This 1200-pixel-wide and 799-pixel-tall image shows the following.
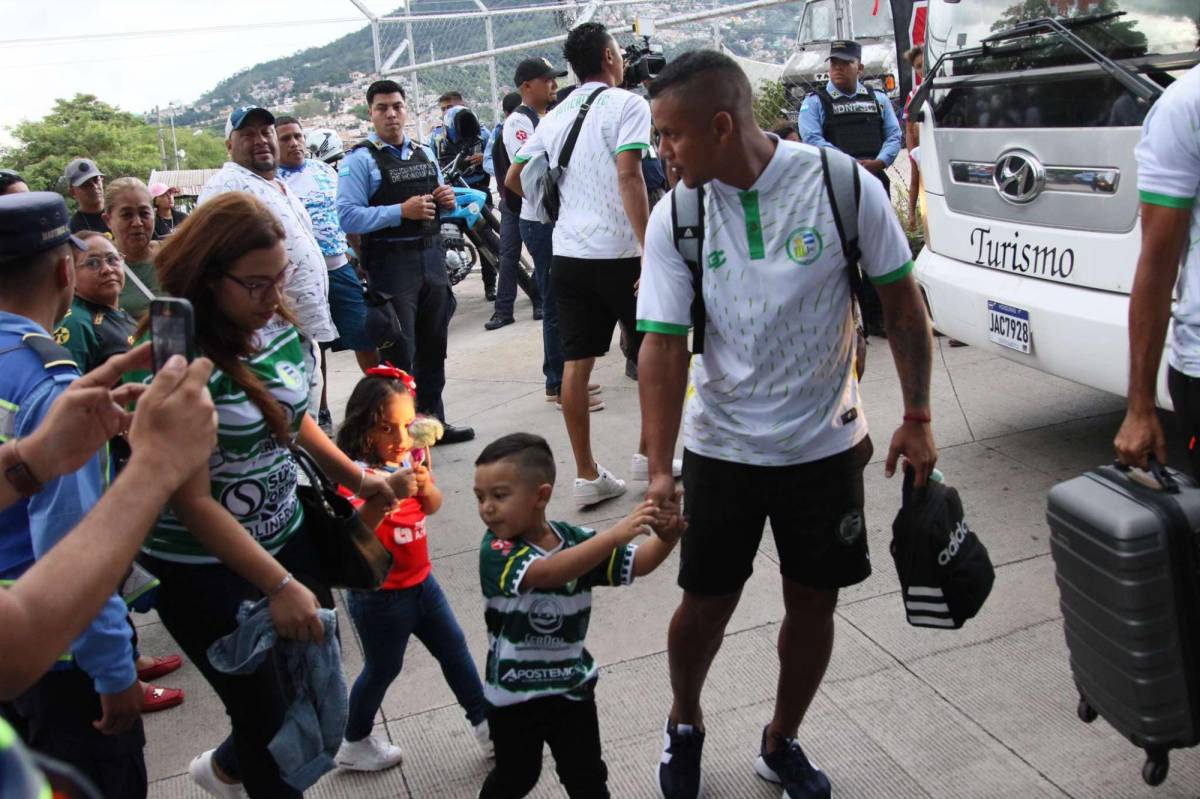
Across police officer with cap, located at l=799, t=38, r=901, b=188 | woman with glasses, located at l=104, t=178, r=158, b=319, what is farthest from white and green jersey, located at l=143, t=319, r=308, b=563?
police officer with cap, located at l=799, t=38, r=901, b=188

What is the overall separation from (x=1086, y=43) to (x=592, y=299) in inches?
91.5

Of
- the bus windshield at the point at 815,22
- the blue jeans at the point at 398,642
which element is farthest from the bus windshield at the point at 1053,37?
the bus windshield at the point at 815,22

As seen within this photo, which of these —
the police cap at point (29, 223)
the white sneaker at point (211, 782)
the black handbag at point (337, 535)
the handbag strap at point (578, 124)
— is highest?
the handbag strap at point (578, 124)

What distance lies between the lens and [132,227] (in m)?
5.18

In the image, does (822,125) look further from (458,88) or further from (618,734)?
(458,88)

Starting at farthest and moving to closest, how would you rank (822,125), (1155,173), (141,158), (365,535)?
1. (141,158)
2. (822,125)
3. (365,535)
4. (1155,173)

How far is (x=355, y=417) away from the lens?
335 centimetres

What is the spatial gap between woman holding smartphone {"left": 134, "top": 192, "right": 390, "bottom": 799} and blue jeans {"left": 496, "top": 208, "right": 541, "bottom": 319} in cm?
668

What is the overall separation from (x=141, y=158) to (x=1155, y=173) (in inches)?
1920

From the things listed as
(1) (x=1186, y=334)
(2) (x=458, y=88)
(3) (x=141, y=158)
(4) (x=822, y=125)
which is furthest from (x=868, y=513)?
(3) (x=141, y=158)

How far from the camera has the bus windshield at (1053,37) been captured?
4.07 meters

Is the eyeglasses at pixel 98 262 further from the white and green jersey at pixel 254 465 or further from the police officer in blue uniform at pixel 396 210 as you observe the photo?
the police officer in blue uniform at pixel 396 210

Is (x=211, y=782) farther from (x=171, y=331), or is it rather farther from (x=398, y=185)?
(x=398, y=185)

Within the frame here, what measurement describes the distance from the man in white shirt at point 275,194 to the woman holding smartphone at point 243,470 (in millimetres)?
2379
